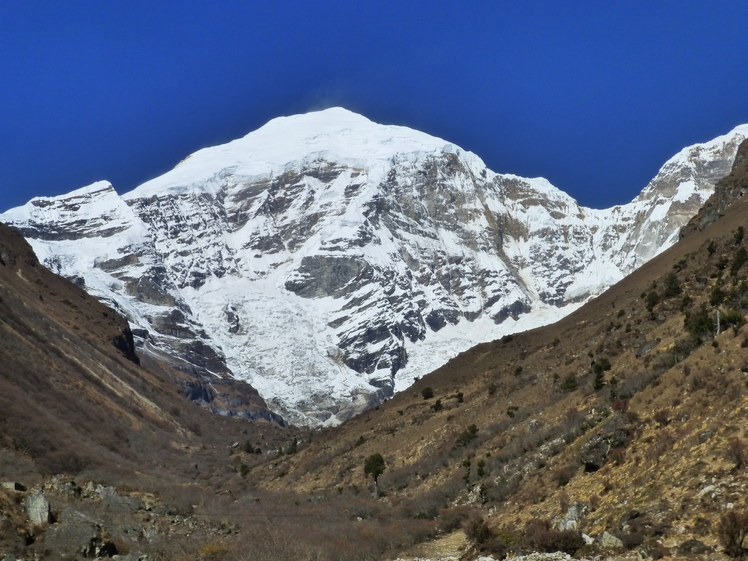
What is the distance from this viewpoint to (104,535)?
89.3ft

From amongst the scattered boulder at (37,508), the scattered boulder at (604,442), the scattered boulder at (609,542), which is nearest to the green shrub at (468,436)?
the scattered boulder at (604,442)

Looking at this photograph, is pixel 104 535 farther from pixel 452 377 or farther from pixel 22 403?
pixel 452 377

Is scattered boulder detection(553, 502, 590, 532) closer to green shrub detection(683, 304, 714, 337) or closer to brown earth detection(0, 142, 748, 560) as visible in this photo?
brown earth detection(0, 142, 748, 560)

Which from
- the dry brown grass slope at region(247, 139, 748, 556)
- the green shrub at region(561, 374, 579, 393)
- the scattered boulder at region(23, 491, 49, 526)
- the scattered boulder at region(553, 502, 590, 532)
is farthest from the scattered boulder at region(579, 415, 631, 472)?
the green shrub at region(561, 374, 579, 393)

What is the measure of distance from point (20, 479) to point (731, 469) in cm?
2340

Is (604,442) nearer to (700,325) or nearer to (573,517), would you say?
(573,517)

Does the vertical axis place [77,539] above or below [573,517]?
above

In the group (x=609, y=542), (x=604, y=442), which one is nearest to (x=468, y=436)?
(x=604, y=442)

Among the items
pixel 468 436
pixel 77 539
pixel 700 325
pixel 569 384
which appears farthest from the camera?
pixel 468 436

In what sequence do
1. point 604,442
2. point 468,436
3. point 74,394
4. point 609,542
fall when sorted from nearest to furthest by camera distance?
point 609,542 → point 604,442 → point 468,436 → point 74,394

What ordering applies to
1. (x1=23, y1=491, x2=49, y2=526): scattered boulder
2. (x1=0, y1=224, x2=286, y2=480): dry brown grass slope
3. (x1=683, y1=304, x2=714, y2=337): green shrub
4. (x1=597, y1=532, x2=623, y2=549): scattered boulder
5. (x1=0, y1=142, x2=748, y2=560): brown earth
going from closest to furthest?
(x1=597, y1=532, x2=623, y2=549): scattered boulder
(x1=0, y1=142, x2=748, y2=560): brown earth
(x1=23, y1=491, x2=49, y2=526): scattered boulder
(x1=683, y1=304, x2=714, y2=337): green shrub
(x1=0, y1=224, x2=286, y2=480): dry brown grass slope

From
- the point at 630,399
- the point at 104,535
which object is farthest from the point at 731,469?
the point at 104,535

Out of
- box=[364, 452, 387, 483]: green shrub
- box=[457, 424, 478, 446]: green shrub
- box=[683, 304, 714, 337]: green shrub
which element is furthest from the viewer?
box=[364, 452, 387, 483]: green shrub

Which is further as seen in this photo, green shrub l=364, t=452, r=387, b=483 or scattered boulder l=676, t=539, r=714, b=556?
green shrub l=364, t=452, r=387, b=483
